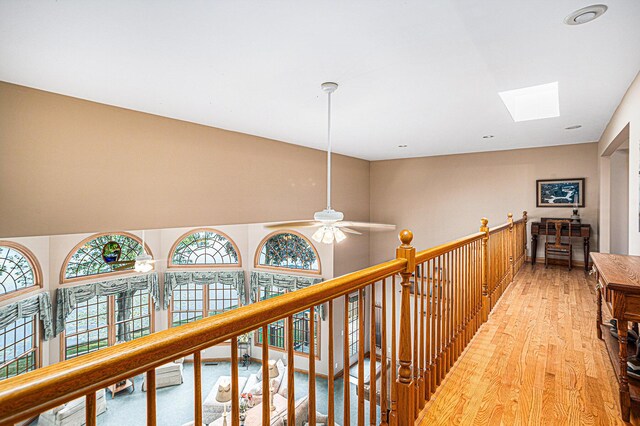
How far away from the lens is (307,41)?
234cm

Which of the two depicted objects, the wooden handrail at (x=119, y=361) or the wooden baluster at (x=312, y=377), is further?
the wooden baluster at (x=312, y=377)

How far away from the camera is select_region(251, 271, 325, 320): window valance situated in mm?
8797

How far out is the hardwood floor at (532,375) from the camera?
1.85 metres

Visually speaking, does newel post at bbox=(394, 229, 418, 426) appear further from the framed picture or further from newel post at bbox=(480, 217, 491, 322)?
the framed picture

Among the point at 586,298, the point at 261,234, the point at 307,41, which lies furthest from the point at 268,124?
the point at 261,234

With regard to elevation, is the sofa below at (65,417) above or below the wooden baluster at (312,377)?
below

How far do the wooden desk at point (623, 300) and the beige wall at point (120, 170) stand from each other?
144 inches

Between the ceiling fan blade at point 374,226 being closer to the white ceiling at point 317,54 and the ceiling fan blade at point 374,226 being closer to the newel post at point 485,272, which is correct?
the white ceiling at point 317,54

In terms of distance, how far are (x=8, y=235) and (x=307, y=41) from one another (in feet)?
11.2

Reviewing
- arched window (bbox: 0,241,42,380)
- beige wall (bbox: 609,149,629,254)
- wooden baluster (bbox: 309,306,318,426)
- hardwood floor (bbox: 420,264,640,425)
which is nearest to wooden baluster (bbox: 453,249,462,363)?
hardwood floor (bbox: 420,264,640,425)

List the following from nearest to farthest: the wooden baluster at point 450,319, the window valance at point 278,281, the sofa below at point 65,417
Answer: the wooden baluster at point 450,319, the sofa below at point 65,417, the window valance at point 278,281

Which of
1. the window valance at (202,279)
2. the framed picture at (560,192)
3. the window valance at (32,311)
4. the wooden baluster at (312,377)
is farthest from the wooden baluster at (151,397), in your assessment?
the window valance at (202,279)

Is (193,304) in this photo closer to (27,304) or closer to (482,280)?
(27,304)

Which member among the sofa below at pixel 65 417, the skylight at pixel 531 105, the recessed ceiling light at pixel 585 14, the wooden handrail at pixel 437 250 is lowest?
the sofa below at pixel 65 417
